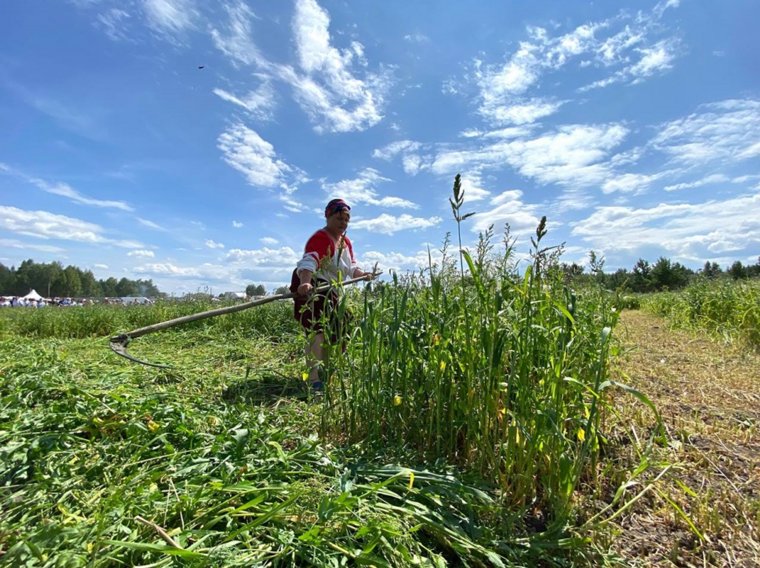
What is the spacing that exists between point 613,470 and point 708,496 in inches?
12.1

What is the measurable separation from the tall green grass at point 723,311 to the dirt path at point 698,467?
2107 millimetres

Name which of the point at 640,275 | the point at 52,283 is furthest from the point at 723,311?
the point at 52,283

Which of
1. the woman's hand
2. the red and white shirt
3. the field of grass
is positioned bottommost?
the field of grass

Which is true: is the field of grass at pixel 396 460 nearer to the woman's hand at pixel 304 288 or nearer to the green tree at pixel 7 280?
the woman's hand at pixel 304 288

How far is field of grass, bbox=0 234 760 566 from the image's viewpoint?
102 centimetres

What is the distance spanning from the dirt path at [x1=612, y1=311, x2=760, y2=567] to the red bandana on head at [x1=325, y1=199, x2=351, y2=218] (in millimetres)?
2263

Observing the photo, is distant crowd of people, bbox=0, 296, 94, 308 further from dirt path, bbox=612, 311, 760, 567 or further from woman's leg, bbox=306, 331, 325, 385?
dirt path, bbox=612, 311, 760, 567

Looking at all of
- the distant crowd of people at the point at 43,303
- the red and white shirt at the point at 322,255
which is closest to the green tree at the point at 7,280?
the distant crowd of people at the point at 43,303

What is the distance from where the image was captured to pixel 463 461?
5.30 feet

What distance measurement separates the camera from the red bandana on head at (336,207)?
3244 millimetres

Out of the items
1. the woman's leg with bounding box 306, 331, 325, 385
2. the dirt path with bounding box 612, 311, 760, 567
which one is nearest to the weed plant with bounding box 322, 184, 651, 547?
the woman's leg with bounding box 306, 331, 325, 385

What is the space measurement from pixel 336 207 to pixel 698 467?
9.10 feet

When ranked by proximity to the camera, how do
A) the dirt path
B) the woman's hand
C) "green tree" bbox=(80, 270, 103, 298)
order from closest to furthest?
the dirt path < the woman's hand < "green tree" bbox=(80, 270, 103, 298)

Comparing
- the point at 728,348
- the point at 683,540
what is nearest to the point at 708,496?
the point at 683,540
